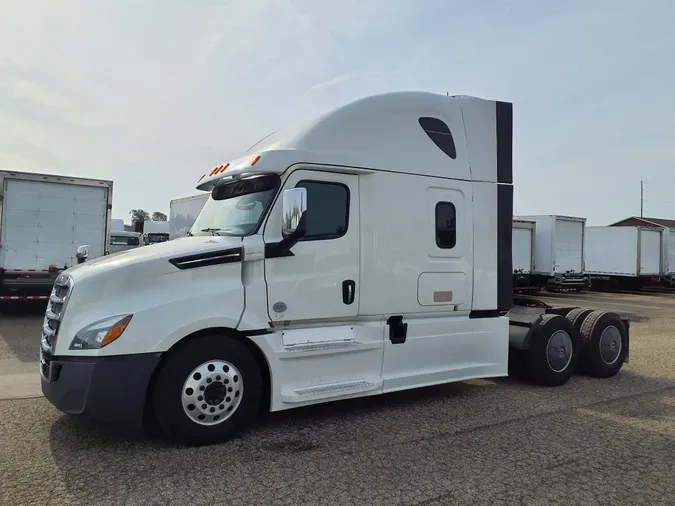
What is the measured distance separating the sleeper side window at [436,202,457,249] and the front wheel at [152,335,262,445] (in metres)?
2.62

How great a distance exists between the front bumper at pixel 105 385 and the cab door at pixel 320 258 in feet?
4.15

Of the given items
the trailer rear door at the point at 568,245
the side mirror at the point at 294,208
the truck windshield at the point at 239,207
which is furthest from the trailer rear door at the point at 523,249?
the side mirror at the point at 294,208

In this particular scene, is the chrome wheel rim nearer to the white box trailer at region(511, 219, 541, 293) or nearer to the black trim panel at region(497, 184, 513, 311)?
the black trim panel at region(497, 184, 513, 311)

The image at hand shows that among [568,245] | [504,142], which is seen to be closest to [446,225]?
[504,142]

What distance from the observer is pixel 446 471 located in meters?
4.28

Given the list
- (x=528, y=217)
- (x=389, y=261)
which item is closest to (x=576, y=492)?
(x=389, y=261)

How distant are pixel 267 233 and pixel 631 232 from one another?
92.6 ft

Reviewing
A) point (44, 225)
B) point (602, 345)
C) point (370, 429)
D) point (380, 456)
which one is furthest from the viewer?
point (44, 225)

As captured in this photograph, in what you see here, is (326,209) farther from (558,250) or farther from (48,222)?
(558,250)

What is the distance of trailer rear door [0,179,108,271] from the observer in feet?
42.1

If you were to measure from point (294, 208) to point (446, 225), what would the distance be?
2.13m

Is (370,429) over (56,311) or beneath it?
beneath

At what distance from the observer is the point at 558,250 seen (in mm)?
24266

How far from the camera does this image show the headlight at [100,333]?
4.38 metres
